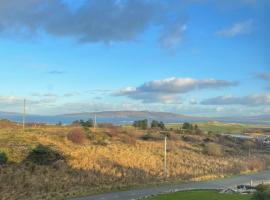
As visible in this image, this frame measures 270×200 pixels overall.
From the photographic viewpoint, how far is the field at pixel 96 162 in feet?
154

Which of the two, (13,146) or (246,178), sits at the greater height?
(13,146)

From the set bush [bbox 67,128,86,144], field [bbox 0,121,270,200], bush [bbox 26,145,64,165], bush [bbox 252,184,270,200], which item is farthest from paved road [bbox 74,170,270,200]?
bush [bbox 67,128,86,144]

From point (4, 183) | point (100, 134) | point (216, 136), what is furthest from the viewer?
point (216, 136)

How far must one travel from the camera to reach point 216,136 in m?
110

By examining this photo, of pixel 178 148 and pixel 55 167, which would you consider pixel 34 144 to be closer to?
pixel 55 167

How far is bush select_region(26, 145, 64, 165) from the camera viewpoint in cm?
5325

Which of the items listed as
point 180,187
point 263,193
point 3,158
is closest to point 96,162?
point 180,187

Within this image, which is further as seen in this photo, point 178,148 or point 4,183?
point 178,148

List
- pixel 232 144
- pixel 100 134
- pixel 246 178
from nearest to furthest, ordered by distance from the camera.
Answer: pixel 246 178, pixel 100 134, pixel 232 144

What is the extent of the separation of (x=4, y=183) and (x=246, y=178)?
30722 millimetres

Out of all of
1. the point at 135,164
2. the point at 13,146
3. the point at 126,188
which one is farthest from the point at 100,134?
the point at 126,188

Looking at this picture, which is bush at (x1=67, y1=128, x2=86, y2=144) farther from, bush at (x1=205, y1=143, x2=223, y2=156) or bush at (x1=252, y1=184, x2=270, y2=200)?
bush at (x1=252, y1=184, x2=270, y2=200)

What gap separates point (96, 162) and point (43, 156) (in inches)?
293

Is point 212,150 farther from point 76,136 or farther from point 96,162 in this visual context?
point 96,162
